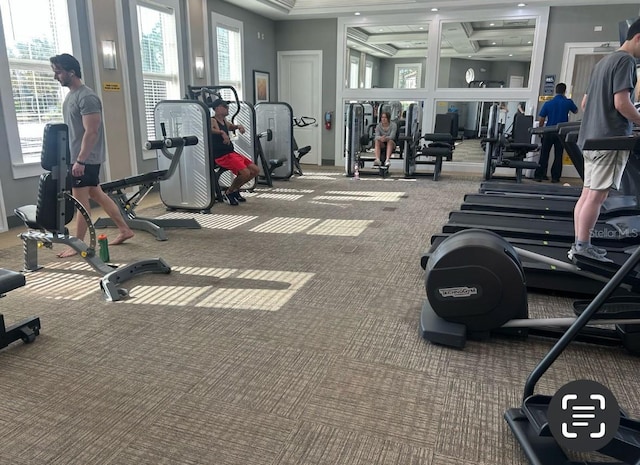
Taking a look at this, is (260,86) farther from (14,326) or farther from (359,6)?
(14,326)

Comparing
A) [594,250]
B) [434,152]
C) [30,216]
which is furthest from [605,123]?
[434,152]

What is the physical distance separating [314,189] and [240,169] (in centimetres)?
181

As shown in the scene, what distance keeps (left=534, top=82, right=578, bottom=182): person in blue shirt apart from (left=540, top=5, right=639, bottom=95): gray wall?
845mm

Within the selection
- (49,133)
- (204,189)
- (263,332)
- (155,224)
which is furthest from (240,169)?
(263,332)

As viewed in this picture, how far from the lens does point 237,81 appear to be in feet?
30.0

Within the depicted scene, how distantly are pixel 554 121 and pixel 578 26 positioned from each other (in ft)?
6.25

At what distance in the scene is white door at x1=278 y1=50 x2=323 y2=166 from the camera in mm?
10180

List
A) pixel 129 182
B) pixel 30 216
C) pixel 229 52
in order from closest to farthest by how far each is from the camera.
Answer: pixel 30 216
pixel 129 182
pixel 229 52

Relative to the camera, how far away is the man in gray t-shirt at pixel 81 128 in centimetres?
369

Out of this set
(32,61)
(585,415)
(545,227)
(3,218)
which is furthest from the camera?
(32,61)

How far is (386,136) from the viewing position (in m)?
8.94

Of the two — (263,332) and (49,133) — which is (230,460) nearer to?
(263,332)

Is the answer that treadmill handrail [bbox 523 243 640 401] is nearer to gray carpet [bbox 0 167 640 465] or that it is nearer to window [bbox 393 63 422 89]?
gray carpet [bbox 0 167 640 465]

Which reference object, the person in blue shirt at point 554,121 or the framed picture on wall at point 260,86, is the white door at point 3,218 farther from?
the person in blue shirt at point 554,121
